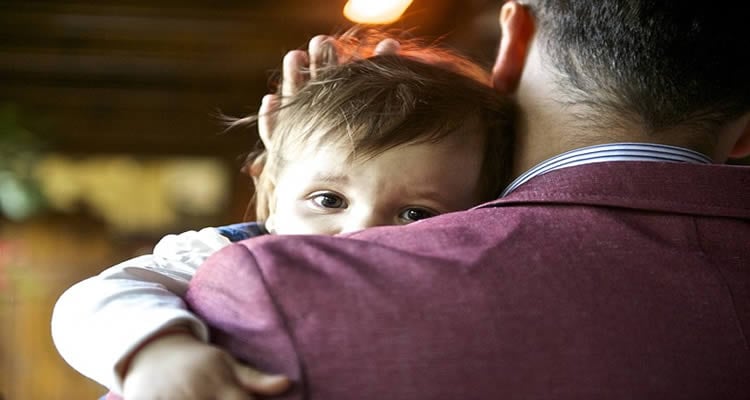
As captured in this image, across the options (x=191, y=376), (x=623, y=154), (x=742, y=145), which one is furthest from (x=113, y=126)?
(x=191, y=376)

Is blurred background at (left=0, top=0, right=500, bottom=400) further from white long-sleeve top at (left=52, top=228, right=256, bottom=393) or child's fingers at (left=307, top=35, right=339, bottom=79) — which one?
white long-sleeve top at (left=52, top=228, right=256, bottom=393)

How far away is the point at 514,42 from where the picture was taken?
1.04 metres

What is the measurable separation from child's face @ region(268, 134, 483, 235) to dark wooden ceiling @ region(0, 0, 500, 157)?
10.6 ft

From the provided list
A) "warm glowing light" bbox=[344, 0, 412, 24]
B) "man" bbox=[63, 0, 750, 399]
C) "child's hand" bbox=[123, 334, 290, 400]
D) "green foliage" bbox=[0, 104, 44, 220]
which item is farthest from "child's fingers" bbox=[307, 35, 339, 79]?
"green foliage" bbox=[0, 104, 44, 220]

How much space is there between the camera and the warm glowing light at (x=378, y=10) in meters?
3.80

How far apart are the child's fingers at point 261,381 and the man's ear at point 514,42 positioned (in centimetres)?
54

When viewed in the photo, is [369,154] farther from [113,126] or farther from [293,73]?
[113,126]

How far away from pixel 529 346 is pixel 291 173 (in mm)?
452

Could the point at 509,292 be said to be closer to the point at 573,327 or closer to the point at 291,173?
the point at 573,327

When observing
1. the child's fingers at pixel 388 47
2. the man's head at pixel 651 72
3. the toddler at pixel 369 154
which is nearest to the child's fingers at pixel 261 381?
the toddler at pixel 369 154

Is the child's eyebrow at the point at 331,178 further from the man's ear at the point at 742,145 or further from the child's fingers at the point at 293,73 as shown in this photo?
the man's ear at the point at 742,145

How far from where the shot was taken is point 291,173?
3.46 feet

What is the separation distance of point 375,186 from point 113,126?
16.7 ft

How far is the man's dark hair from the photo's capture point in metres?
0.90
